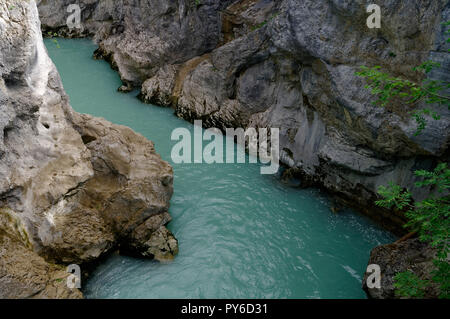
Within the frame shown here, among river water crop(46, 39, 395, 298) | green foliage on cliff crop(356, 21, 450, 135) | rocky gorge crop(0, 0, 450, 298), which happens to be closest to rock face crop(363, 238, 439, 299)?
rocky gorge crop(0, 0, 450, 298)

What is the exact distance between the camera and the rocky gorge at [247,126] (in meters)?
6.83

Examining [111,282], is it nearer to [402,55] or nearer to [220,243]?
[220,243]

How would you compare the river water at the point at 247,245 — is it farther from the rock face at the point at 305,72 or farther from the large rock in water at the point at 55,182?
the rock face at the point at 305,72

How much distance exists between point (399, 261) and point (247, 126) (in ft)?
24.6

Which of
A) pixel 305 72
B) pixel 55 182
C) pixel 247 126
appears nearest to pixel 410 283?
pixel 55 182

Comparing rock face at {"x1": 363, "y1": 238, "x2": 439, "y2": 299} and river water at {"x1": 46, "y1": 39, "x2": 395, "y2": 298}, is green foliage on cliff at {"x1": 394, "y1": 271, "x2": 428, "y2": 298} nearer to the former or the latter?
rock face at {"x1": 363, "y1": 238, "x2": 439, "y2": 299}

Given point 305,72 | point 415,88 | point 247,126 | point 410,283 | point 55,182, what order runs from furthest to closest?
point 247,126
point 305,72
point 55,182
point 410,283
point 415,88

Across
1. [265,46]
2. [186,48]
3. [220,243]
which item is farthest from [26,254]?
[186,48]

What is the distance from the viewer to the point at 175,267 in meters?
8.12

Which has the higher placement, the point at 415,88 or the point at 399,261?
the point at 415,88

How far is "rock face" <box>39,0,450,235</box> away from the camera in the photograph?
27.4 ft

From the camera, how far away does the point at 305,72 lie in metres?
11.0

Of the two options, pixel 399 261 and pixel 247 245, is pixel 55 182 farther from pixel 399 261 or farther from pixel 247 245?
pixel 399 261

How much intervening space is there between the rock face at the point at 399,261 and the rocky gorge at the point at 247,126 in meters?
0.03
